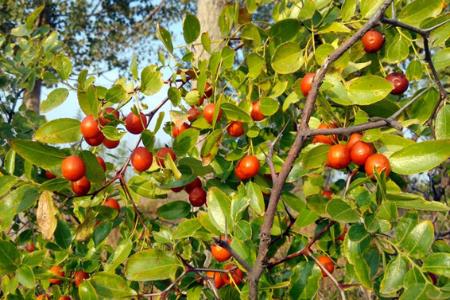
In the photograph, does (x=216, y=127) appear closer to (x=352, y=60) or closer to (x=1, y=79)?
(x=352, y=60)

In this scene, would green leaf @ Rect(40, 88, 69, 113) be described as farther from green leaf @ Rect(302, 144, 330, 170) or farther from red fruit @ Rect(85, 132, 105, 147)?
green leaf @ Rect(302, 144, 330, 170)

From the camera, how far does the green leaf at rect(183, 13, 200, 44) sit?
1.41m

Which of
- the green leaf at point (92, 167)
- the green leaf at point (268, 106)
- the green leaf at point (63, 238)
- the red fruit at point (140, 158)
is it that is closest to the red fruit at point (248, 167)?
the green leaf at point (268, 106)

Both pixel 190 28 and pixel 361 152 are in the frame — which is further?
pixel 190 28

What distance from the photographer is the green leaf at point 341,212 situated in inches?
41.2

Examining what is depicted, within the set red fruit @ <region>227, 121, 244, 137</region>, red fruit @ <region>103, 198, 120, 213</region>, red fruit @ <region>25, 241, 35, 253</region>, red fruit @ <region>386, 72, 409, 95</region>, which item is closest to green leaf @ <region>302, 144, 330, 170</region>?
red fruit @ <region>227, 121, 244, 137</region>

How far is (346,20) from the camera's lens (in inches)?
54.4

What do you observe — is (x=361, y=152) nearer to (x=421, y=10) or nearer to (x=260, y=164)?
(x=260, y=164)

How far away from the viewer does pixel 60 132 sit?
122 centimetres

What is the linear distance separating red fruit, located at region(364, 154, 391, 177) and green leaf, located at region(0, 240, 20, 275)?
840 millimetres

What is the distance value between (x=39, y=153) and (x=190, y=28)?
1.66ft

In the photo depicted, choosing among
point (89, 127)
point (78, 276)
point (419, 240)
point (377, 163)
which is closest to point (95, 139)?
point (89, 127)

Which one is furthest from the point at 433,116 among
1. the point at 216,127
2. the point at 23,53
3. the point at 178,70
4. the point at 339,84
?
the point at 23,53

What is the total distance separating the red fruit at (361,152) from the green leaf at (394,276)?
0.68 feet
